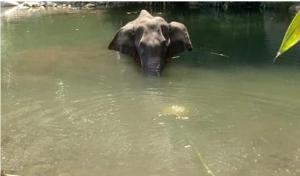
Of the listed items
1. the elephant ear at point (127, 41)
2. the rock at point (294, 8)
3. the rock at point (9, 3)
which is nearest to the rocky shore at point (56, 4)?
the rock at point (9, 3)

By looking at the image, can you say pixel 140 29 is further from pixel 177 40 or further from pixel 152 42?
pixel 177 40

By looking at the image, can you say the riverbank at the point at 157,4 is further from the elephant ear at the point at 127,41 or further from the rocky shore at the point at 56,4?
the elephant ear at the point at 127,41

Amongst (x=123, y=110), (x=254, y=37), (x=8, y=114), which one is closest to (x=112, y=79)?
(x=123, y=110)

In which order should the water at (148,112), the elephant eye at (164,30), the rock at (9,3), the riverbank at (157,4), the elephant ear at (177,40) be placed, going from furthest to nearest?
1. the rock at (9,3)
2. the riverbank at (157,4)
3. the elephant ear at (177,40)
4. the elephant eye at (164,30)
5. the water at (148,112)

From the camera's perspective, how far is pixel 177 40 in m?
8.30

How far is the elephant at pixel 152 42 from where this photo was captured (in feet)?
24.5

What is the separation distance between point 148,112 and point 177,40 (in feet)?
9.41

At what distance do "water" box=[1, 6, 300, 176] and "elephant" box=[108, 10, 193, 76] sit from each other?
190mm

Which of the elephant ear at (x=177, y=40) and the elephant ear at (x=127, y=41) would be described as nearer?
the elephant ear at (x=127, y=41)

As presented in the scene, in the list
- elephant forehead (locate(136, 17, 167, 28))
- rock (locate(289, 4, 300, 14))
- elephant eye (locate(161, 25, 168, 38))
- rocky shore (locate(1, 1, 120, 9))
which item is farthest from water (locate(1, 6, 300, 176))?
rocky shore (locate(1, 1, 120, 9))

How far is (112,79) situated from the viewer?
7.10 meters

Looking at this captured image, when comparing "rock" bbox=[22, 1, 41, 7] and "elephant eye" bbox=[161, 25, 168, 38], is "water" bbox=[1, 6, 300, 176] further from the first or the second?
"rock" bbox=[22, 1, 41, 7]

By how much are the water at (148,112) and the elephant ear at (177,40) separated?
0.71 ft

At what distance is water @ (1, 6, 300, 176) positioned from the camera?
434 centimetres
